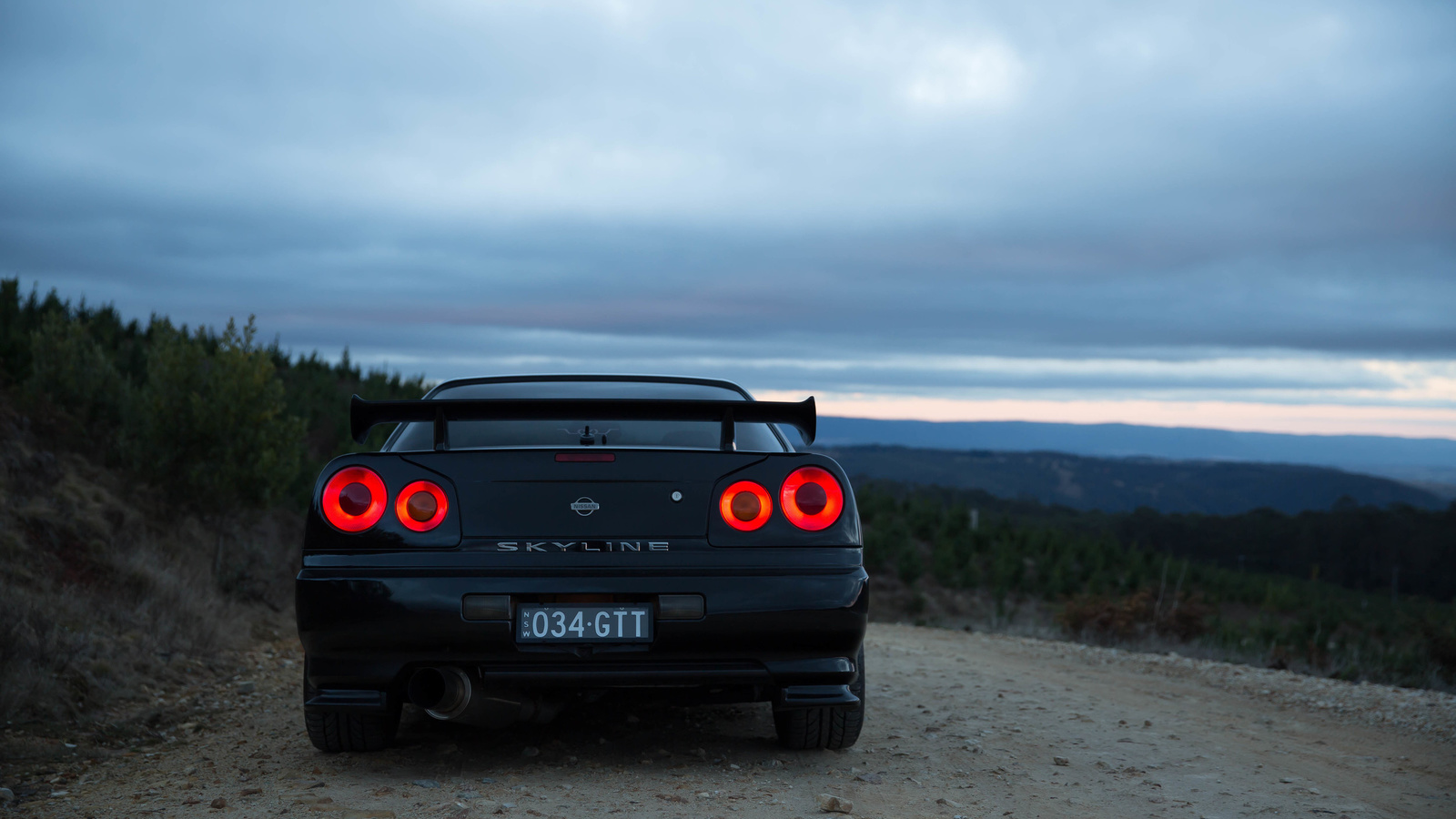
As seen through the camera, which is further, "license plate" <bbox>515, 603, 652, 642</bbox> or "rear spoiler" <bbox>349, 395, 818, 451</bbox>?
"rear spoiler" <bbox>349, 395, 818, 451</bbox>

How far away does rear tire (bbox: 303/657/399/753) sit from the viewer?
12.4 ft

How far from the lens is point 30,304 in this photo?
17.5 m

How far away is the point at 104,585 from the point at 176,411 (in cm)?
286

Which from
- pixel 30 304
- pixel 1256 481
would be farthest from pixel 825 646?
pixel 1256 481

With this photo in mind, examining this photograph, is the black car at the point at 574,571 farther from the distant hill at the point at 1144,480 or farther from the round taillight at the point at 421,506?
the distant hill at the point at 1144,480

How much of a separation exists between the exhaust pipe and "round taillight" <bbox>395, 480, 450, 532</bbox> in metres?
0.51

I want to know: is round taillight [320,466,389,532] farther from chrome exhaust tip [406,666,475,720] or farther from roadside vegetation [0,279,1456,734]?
roadside vegetation [0,279,1456,734]

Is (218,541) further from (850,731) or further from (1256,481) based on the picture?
(1256,481)

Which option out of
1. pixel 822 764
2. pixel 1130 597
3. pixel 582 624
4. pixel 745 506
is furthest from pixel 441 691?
pixel 1130 597

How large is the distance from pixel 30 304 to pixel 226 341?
34.9 ft

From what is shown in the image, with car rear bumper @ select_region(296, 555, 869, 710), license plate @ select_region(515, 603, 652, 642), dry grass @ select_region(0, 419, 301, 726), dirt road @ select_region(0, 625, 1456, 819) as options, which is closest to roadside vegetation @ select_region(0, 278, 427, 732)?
dry grass @ select_region(0, 419, 301, 726)

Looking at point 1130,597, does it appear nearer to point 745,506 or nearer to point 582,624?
point 745,506

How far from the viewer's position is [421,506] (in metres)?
3.38

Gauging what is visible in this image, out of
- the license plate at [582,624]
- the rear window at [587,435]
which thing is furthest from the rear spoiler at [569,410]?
the license plate at [582,624]
